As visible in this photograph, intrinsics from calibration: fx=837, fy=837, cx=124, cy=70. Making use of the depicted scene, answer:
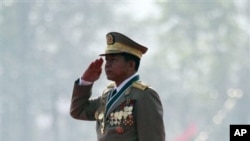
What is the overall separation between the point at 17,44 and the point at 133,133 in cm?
1398

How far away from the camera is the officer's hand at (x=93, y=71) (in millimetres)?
3365

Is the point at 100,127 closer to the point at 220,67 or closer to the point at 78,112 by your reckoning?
the point at 78,112

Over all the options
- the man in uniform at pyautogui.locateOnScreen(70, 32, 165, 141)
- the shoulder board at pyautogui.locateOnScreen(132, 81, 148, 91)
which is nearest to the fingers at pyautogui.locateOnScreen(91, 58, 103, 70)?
the man in uniform at pyautogui.locateOnScreen(70, 32, 165, 141)

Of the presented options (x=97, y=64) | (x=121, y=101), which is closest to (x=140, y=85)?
(x=121, y=101)

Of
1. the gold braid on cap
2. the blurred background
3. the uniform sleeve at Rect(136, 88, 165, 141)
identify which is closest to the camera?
the uniform sleeve at Rect(136, 88, 165, 141)

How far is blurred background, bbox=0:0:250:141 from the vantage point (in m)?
16.2

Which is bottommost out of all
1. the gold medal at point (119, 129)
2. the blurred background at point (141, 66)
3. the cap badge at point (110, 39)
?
the gold medal at point (119, 129)

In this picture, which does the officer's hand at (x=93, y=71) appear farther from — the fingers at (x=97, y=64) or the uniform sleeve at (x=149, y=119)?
the uniform sleeve at (x=149, y=119)

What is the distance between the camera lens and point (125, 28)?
58.7ft

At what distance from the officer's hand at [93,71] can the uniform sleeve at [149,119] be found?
224 mm

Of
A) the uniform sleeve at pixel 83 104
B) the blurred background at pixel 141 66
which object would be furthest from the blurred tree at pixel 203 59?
the uniform sleeve at pixel 83 104

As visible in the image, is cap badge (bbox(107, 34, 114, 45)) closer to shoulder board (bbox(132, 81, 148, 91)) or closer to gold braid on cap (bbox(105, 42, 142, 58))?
gold braid on cap (bbox(105, 42, 142, 58))

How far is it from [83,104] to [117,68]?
0.25 meters

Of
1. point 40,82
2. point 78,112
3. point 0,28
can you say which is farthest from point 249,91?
point 78,112
